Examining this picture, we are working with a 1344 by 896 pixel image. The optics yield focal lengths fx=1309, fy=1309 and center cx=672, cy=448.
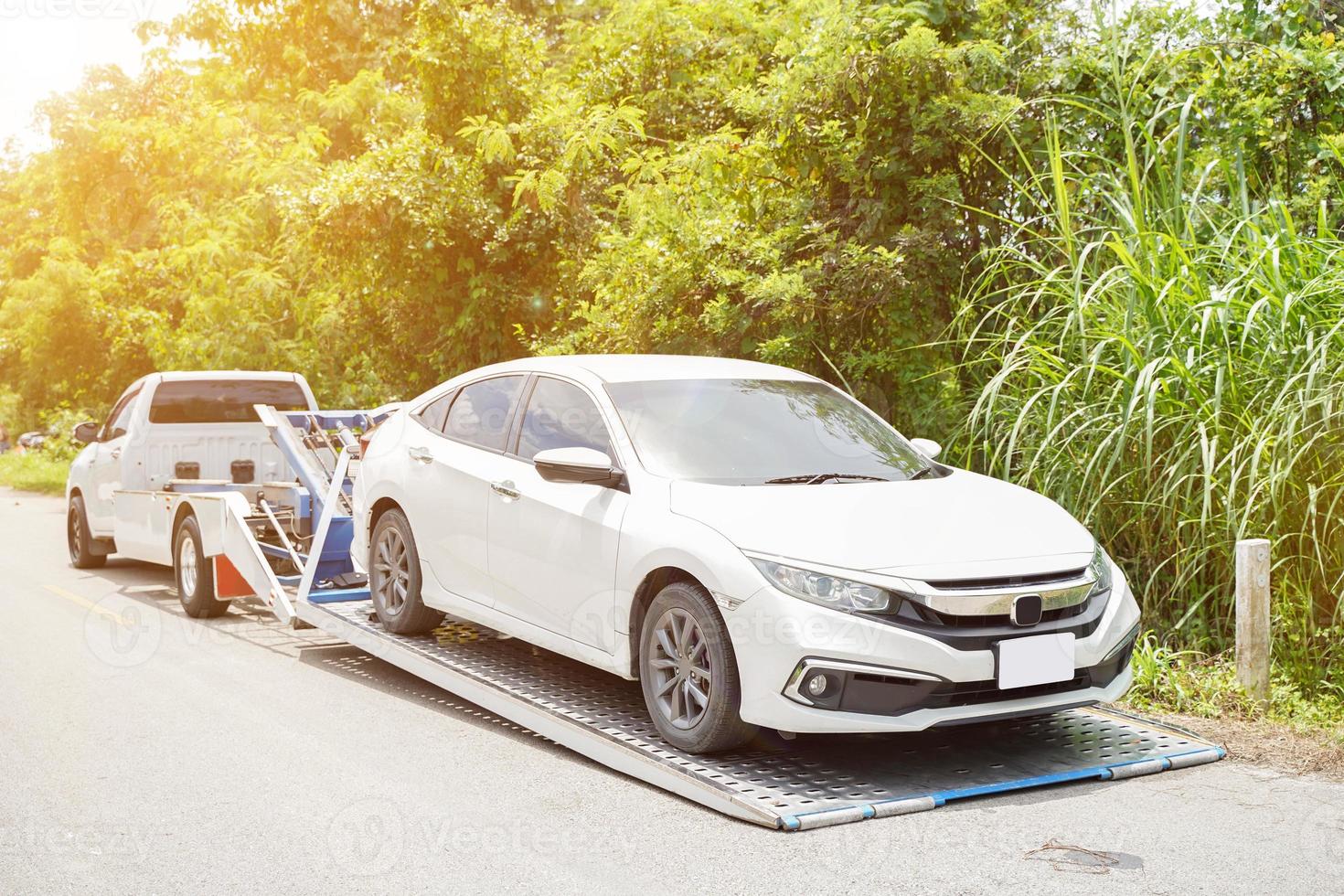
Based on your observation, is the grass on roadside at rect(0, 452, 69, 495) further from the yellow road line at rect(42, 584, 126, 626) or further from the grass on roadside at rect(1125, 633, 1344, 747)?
the grass on roadside at rect(1125, 633, 1344, 747)

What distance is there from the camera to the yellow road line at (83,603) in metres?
9.60

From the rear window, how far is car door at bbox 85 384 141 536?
36 centimetres

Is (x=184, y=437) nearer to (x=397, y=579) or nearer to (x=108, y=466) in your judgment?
(x=108, y=466)

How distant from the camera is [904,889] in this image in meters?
4.12

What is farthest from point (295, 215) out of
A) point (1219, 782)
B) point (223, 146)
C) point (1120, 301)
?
point (1219, 782)

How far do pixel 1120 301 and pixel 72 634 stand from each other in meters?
7.13

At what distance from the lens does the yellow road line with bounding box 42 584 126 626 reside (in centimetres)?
960

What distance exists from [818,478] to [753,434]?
0.47 meters

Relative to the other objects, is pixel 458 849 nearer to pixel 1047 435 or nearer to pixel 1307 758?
pixel 1307 758

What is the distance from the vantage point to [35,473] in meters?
27.5

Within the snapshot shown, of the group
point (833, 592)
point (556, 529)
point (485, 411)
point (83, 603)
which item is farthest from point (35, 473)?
point (833, 592)

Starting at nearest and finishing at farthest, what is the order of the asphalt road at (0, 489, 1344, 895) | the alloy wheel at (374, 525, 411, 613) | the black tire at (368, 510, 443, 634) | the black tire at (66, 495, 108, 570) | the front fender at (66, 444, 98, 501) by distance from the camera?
the asphalt road at (0, 489, 1344, 895)
the black tire at (368, 510, 443, 634)
the alloy wheel at (374, 525, 411, 613)
the front fender at (66, 444, 98, 501)
the black tire at (66, 495, 108, 570)

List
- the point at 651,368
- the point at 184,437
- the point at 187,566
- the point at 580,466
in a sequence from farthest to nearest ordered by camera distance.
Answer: the point at 184,437, the point at 187,566, the point at 651,368, the point at 580,466

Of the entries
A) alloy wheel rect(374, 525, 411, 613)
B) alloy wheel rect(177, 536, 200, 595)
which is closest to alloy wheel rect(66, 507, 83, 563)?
alloy wheel rect(177, 536, 200, 595)
